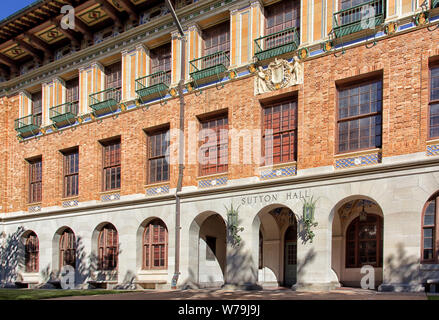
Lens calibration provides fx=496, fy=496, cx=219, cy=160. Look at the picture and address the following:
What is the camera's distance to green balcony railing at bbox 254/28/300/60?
19.9 metres

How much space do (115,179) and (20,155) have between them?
8944mm

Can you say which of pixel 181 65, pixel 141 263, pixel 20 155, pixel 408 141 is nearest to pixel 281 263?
pixel 141 263

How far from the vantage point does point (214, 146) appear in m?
22.3

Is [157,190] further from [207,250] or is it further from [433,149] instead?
[433,149]

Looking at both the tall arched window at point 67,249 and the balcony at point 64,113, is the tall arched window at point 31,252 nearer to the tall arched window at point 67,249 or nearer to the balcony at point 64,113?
the tall arched window at point 67,249

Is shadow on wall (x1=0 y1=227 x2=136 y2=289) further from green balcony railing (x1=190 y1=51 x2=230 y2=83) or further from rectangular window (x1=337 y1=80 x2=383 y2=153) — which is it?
rectangular window (x1=337 y1=80 x2=383 y2=153)

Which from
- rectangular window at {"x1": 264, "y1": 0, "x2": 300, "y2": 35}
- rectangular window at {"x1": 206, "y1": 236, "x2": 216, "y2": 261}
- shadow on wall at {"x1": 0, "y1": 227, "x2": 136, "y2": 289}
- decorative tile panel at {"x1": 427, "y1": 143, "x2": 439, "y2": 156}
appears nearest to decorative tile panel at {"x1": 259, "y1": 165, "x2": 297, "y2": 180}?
decorative tile panel at {"x1": 427, "y1": 143, "x2": 439, "y2": 156}

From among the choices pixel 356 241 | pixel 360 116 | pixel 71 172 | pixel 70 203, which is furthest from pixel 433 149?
pixel 71 172

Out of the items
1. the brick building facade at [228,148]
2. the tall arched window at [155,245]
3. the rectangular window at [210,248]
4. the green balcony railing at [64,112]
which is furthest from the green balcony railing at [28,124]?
the rectangular window at [210,248]

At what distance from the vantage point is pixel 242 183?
20703mm

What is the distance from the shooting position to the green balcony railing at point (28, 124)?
99.8 feet

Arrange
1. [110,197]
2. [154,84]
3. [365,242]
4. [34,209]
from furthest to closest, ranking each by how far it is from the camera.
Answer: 1. [34,209]
2. [110,197]
3. [154,84]
4. [365,242]

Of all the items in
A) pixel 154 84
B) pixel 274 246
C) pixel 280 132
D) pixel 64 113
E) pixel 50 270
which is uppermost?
pixel 154 84

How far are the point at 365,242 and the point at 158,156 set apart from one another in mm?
10433
